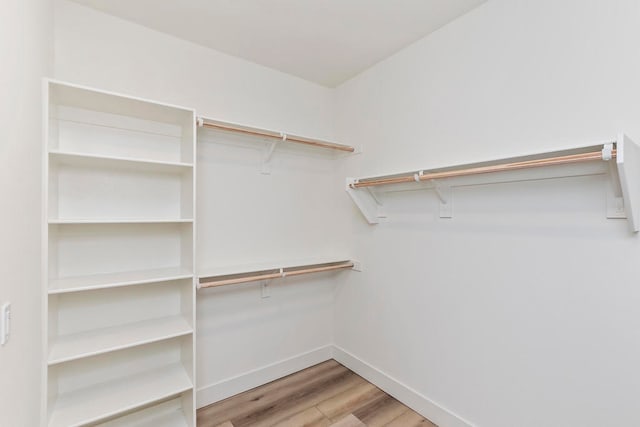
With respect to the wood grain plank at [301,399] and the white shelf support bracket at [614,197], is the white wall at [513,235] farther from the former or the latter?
the wood grain plank at [301,399]

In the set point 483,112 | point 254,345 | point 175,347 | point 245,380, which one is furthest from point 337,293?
point 483,112

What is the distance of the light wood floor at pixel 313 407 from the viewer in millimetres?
1942

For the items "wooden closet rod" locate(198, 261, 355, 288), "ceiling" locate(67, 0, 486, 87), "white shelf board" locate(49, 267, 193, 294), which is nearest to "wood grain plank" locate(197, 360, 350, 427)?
"wooden closet rod" locate(198, 261, 355, 288)

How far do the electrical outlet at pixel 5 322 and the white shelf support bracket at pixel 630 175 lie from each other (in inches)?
80.4

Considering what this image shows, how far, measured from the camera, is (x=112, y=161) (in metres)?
1.65

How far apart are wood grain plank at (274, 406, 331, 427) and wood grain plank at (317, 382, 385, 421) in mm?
45

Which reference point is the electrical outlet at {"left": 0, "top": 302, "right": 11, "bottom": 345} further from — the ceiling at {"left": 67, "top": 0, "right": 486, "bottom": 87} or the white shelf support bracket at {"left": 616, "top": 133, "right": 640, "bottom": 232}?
the white shelf support bracket at {"left": 616, "top": 133, "right": 640, "bottom": 232}

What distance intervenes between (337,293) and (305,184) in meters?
1.03

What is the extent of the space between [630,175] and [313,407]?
7.01 ft

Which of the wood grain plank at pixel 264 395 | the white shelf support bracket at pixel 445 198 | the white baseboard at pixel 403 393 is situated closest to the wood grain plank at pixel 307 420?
the wood grain plank at pixel 264 395

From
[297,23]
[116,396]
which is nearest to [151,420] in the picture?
[116,396]

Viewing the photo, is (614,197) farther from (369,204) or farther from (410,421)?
(410,421)

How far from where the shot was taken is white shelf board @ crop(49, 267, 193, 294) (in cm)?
145

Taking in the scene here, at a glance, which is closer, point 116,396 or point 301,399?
point 116,396
